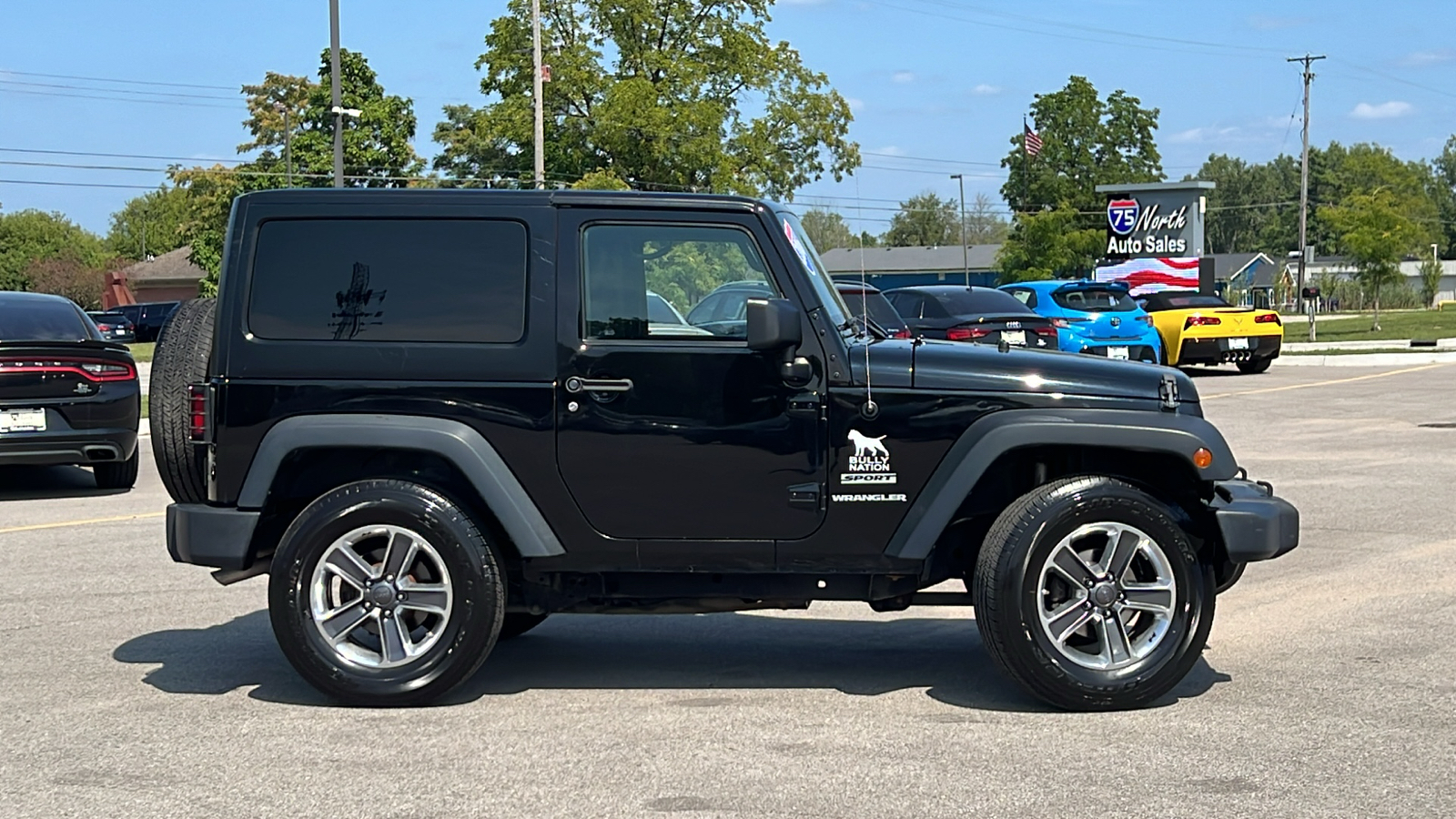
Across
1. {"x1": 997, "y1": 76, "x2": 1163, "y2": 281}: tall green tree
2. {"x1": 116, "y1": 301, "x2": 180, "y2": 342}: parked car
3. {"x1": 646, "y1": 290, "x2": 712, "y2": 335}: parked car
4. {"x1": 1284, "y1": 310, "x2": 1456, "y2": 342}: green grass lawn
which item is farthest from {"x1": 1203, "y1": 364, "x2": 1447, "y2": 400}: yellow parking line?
{"x1": 997, "y1": 76, "x2": 1163, "y2": 281}: tall green tree

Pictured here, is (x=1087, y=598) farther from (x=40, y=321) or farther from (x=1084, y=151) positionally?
(x=1084, y=151)

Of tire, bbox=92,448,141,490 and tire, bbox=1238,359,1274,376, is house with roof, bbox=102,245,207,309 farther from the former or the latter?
tire, bbox=92,448,141,490

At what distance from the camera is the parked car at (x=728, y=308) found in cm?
590

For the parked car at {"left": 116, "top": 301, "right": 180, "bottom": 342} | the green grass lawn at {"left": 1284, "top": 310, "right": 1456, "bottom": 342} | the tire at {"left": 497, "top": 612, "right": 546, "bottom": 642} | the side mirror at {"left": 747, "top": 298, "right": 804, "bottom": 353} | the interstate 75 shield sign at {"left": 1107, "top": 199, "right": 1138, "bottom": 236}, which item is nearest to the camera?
the side mirror at {"left": 747, "top": 298, "right": 804, "bottom": 353}

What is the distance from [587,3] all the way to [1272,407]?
38581 mm

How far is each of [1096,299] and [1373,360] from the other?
9040 millimetres

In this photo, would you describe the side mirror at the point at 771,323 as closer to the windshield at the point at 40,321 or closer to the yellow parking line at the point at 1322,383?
the windshield at the point at 40,321

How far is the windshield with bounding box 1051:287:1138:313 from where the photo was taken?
23.0 m

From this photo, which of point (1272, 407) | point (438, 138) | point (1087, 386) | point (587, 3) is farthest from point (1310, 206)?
point (1087, 386)

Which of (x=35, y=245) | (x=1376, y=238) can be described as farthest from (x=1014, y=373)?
(x=35, y=245)

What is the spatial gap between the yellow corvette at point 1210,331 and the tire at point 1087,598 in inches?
835

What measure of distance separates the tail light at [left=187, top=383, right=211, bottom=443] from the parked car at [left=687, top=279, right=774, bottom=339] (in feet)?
6.18

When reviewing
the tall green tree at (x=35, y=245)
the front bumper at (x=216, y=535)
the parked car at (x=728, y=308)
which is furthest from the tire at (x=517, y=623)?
the tall green tree at (x=35, y=245)

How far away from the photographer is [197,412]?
5.97 m
